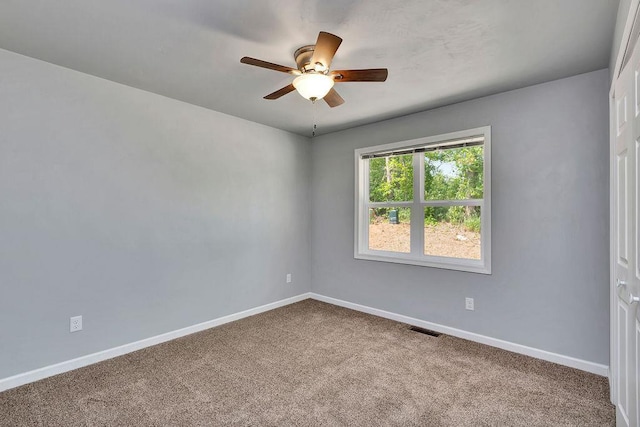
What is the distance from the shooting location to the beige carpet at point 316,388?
77.5 inches

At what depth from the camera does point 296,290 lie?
4520 mm

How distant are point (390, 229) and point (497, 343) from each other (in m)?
1.63

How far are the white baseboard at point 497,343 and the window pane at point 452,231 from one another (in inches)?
30.6

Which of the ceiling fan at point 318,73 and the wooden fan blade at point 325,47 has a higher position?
the wooden fan blade at point 325,47

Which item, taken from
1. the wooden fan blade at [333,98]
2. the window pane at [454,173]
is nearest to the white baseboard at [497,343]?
the window pane at [454,173]

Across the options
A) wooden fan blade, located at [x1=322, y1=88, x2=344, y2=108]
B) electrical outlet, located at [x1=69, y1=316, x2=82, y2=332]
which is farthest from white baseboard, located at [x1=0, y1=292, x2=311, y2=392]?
wooden fan blade, located at [x1=322, y1=88, x2=344, y2=108]

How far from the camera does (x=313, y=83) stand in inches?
80.7

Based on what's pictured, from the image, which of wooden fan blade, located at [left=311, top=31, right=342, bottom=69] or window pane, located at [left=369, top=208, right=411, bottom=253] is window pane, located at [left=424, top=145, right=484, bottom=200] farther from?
wooden fan blade, located at [left=311, top=31, right=342, bottom=69]

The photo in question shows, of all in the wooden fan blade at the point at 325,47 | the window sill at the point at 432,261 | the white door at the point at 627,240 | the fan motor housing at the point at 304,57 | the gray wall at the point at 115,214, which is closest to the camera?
the white door at the point at 627,240

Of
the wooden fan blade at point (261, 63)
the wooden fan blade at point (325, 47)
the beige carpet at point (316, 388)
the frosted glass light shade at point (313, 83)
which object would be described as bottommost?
the beige carpet at point (316, 388)

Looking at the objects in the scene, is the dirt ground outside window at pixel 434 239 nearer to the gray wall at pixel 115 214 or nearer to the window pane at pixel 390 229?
the window pane at pixel 390 229

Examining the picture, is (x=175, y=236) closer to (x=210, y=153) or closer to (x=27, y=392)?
(x=210, y=153)

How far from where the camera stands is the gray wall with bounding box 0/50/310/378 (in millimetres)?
2342

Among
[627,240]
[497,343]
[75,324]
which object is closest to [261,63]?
[627,240]
